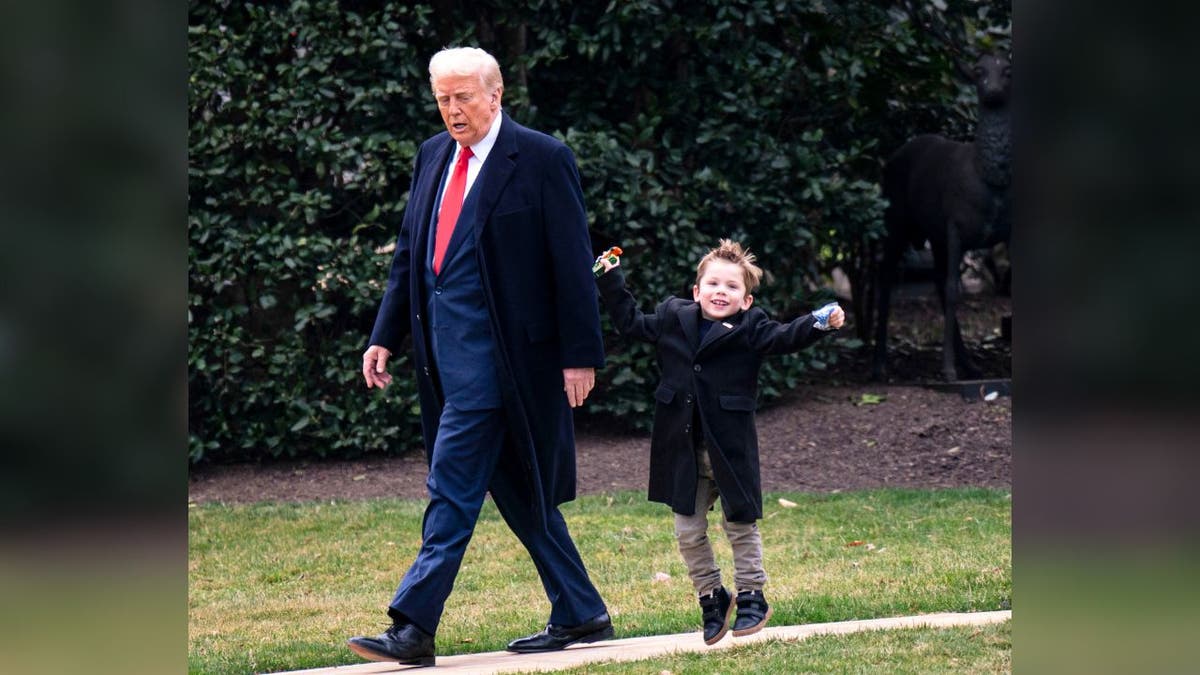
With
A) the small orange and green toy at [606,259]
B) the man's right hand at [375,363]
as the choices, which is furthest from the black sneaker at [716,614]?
the man's right hand at [375,363]

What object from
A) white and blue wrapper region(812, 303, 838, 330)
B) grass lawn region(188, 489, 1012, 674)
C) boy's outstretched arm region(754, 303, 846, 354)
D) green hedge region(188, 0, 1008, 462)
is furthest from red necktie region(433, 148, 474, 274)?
green hedge region(188, 0, 1008, 462)

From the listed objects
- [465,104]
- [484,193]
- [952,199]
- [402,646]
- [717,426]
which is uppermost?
[465,104]

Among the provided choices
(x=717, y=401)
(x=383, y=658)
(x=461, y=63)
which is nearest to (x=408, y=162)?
(x=461, y=63)

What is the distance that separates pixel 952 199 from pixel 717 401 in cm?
614

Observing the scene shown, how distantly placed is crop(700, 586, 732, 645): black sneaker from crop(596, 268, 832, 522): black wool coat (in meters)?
0.31

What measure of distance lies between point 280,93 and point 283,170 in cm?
52

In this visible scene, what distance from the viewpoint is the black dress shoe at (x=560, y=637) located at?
17.3ft

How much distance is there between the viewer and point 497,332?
505 cm

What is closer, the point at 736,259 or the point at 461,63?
the point at 461,63

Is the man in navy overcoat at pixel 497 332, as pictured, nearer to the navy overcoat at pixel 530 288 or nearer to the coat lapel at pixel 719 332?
the navy overcoat at pixel 530 288

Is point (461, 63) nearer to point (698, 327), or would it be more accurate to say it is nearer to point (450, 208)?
point (450, 208)

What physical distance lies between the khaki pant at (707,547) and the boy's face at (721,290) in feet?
1.71

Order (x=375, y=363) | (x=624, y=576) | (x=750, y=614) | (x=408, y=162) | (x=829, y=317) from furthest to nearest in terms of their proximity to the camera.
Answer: (x=408, y=162), (x=624, y=576), (x=375, y=363), (x=750, y=614), (x=829, y=317)

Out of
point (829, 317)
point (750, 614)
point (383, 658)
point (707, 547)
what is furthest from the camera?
point (707, 547)
